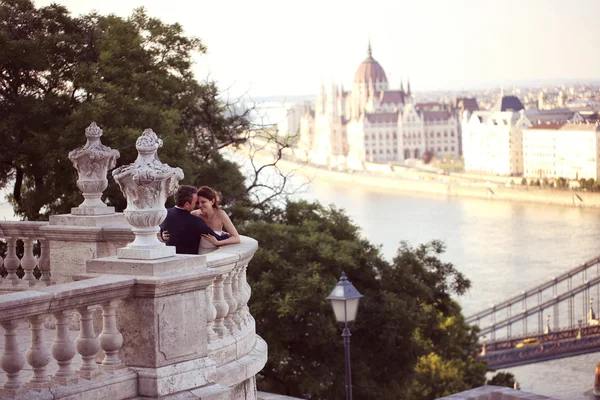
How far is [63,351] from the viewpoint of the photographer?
344 centimetres

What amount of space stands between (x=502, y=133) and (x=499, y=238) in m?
52.0

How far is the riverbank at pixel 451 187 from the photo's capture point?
78.9m

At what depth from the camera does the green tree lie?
564 inches

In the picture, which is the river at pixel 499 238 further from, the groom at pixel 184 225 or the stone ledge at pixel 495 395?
the groom at pixel 184 225

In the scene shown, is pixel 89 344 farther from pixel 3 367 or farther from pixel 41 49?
pixel 41 49

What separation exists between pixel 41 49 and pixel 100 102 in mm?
1256

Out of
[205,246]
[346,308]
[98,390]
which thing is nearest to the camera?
[98,390]

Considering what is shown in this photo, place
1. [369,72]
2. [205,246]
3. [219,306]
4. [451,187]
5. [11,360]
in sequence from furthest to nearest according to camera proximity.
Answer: [369,72]
[451,187]
[205,246]
[219,306]
[11,360]

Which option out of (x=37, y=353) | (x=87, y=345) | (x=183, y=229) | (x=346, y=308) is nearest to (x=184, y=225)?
(x=183, y=229)

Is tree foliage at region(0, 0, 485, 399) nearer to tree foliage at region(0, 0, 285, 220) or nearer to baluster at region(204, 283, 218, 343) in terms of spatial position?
tree foliage at region(0, 0, 285, 220)

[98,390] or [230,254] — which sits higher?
[230,254]

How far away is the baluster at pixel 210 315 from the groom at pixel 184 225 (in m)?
0.34

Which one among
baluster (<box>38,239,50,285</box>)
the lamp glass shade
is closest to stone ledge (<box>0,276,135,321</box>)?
baluster (<box>38,239,50,285</box>)

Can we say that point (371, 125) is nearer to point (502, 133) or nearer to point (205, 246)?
point (502, 133)
